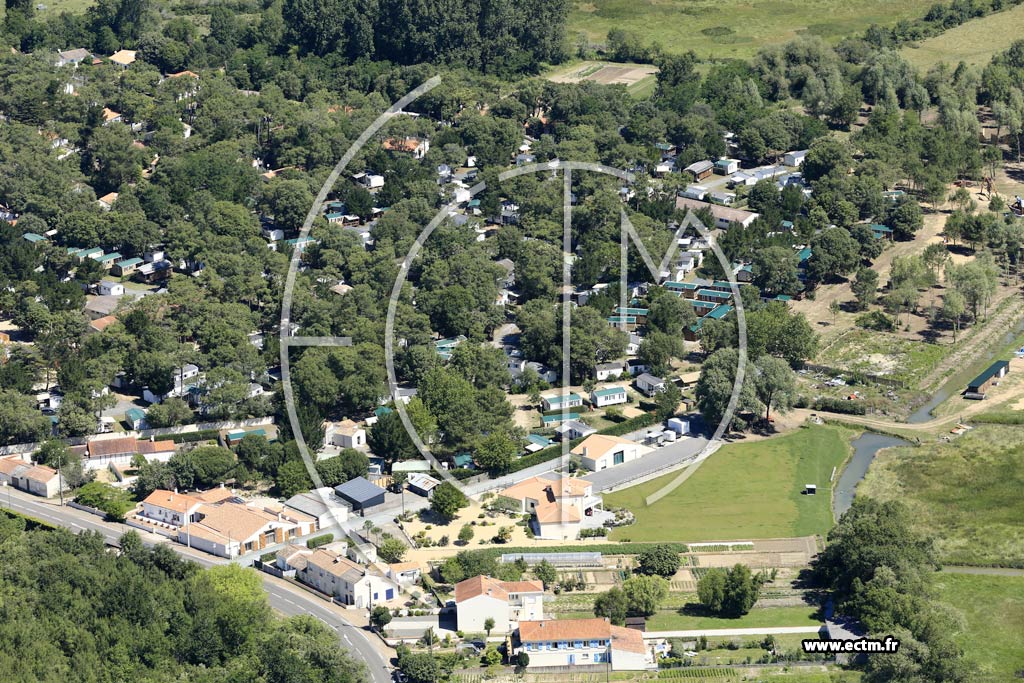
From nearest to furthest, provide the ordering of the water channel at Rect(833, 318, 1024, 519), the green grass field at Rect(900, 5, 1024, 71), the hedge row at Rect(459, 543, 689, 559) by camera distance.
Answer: the hedge row at Rect(459, 543, 689, 559) < the water channel at Rect(833, 318, 1024, 519) < the green grass field at Rect(900, 5, 1024, 71)

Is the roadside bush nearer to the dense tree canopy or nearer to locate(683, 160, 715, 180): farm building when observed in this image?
the dense tree canopy

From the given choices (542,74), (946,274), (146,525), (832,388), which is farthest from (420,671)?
(542,74)

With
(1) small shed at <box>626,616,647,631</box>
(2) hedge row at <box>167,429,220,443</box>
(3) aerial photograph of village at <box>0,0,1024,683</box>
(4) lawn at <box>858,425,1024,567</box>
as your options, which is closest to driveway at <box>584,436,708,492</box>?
(3) aerial photograph of village at <box>0,0,1024,683</box>

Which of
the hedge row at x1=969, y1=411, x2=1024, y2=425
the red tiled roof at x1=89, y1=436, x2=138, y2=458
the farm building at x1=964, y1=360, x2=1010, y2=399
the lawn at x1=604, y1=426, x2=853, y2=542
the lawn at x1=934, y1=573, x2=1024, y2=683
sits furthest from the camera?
the farm building at x1=964, y1=360, x2=1010, y2=399

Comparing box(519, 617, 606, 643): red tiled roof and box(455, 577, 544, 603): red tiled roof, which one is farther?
box(455, 577, 544, 603): red tiled roof

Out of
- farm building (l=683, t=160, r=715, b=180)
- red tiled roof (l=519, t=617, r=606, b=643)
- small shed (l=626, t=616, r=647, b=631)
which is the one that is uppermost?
farm building (l=683, t=160, r=715, b=180)

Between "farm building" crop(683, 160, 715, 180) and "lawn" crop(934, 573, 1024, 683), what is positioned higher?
"farm building" crop(683, 160, 715, 180)

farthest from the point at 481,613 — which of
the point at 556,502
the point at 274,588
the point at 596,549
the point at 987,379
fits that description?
the point at 987,379
